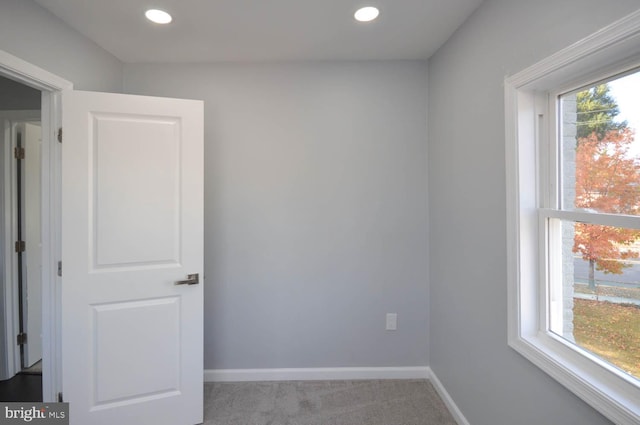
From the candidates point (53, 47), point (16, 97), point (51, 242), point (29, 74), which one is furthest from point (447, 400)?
point (16, 97)

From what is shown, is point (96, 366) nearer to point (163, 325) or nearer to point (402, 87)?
point (163, 325)

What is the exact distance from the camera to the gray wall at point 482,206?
1154 millimetres

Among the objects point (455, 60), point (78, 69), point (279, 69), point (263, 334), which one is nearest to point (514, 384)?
point (263, 334)

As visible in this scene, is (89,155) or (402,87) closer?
(89,155)

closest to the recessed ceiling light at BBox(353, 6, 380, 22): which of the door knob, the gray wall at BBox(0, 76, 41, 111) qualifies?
the door knob

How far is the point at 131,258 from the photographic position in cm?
178

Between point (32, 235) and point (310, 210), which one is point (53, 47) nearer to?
point (32, 235)

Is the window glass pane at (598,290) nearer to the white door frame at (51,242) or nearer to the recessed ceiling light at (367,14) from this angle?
the recessed ceiling light at (367,14)

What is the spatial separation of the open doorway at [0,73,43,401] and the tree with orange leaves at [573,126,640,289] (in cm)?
349

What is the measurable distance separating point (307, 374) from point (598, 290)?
6.35ft

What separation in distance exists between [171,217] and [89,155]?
566 millimetres

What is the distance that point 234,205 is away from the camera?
2320 mm

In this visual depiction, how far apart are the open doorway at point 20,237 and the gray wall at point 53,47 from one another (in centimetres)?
75

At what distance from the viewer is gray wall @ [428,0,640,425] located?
45.4 inches
